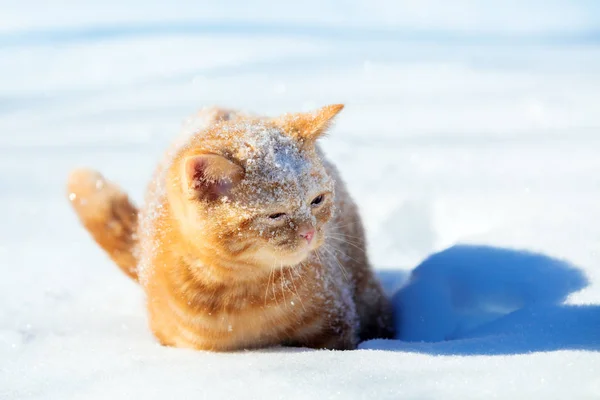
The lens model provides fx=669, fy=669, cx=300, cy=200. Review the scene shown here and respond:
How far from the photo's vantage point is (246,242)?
6.66 ft

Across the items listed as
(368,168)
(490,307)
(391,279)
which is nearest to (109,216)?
(391,279)

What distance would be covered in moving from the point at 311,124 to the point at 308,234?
1.26 feet

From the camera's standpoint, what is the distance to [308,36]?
23.5 ft

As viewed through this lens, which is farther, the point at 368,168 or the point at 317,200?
the point at 368,168

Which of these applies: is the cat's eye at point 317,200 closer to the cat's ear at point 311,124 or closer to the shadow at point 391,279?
the cat's ear at point 311,124

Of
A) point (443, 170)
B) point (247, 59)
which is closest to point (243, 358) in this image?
point (443, 170)

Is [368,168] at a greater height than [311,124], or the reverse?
[311,124]

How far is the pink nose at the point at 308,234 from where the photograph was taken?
2.04 meters

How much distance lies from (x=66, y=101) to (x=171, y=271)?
3747mm

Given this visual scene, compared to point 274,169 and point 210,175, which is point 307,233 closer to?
point 274,169

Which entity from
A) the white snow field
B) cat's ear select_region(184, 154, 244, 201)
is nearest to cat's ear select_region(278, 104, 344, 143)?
cat's ear select_region(184, 154, 244, 201)

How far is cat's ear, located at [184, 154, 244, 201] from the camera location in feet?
6.30

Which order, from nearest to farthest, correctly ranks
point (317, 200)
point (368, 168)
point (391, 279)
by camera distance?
point (317, 200), point (391, 279), point (368, 168)

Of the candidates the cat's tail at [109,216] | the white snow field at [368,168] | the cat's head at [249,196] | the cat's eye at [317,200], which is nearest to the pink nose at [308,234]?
the cat's head at [249,196]
